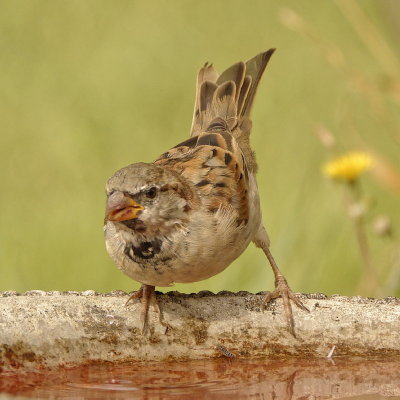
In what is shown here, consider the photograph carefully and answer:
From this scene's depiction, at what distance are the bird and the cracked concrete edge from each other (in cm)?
5

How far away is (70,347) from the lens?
121 inches

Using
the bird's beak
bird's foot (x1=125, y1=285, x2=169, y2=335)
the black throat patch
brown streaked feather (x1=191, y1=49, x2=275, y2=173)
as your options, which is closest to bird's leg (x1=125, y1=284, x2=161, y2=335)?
bird's foot (x1=125, y1=285, x2=169, y2=335)

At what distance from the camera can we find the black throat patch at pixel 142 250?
10.7 ft

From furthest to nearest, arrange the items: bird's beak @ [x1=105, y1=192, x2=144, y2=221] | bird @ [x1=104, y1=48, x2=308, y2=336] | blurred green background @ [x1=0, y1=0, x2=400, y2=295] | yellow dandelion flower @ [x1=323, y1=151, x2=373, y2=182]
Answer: blurred green background @ [x1=0, y1=0, x2=400, y2=295]
yellow dandelion flower @ [x1=323, y1=151, x2=373, y2=182]
bird @ [x1=104, y1=48, x2=308, y2=336]
bird's beak @ [x1=105, y1=192, x2=144, y2=221]

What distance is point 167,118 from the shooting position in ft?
23.6

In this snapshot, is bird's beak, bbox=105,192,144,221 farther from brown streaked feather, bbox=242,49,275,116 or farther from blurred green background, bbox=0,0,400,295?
brown streaked feather, bbox=242,49,275,116

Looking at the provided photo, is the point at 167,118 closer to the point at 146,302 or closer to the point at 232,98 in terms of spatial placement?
the point at 232,98

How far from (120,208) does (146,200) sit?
0.49ft

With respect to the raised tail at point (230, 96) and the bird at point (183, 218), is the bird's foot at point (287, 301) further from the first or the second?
the raised tail at point (230, 96)

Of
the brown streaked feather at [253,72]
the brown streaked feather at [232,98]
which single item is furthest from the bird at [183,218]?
the brown streaked feather at [253,72]

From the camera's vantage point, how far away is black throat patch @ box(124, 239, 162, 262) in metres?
3.26

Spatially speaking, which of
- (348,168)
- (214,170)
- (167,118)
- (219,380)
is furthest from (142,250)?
(167,118)

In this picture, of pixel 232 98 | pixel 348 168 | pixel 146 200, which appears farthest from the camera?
pixel 232 98

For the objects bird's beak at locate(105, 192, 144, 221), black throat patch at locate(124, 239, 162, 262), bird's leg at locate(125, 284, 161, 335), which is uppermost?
bird's beak at locate(105, 192, 144, 221)
